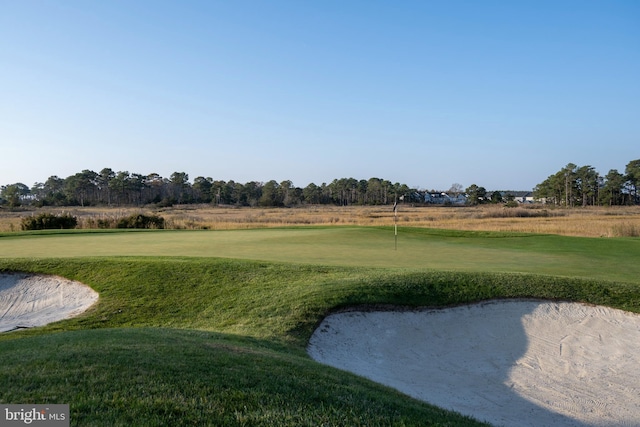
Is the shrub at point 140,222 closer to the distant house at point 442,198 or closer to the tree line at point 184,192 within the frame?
the tree line at point 184,192

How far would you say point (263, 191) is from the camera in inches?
5344

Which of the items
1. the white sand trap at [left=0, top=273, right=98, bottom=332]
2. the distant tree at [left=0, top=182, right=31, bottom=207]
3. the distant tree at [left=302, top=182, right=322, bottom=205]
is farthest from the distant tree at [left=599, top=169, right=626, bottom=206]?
the distant tree at [left=0, top=182, right=31, bottom=207]

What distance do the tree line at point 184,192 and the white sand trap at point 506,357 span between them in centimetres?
9723

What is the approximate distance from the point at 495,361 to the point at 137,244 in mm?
16603

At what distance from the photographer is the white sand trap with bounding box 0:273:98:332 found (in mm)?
11484

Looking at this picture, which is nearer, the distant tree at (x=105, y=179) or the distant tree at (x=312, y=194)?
the distant tree at (x=105, y=179)

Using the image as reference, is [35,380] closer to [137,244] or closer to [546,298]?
[546,298]

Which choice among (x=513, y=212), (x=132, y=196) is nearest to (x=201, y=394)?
(x=513, y=212)

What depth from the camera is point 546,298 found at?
37.0 feet

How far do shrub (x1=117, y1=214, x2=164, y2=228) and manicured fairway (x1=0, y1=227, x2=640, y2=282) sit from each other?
11.3 metres

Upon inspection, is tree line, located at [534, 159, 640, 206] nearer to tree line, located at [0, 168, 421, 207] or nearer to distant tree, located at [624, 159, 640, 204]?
distant tree, located at [624, 159, 640, 204]

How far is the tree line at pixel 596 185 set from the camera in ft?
343

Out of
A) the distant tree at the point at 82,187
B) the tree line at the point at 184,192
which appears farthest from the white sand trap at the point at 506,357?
the distant tree at the point at 82,187

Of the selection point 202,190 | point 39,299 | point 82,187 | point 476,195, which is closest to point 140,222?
point 39,299
